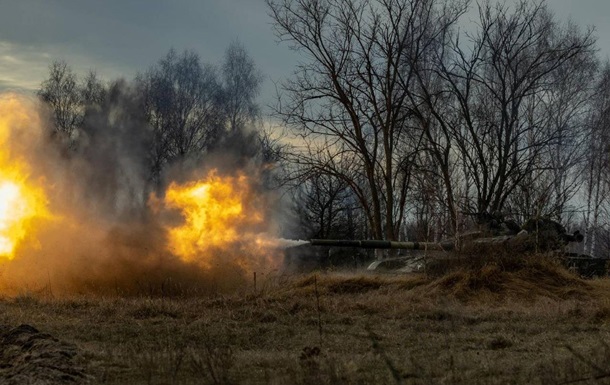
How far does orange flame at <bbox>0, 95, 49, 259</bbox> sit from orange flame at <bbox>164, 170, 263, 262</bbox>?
151 inches

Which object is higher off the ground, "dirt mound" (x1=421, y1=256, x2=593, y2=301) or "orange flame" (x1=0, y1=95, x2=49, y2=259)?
"orange flame" (x1=0, y1=95, x2=49, y2=259)

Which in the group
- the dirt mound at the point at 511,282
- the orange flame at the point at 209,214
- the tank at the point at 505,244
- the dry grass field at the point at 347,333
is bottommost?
the dry grass field at the point at 347,333

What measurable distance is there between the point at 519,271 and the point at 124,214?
1244cm

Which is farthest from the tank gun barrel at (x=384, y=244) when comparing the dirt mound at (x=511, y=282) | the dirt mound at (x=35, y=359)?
the dirt mound at (x=35, y=359)

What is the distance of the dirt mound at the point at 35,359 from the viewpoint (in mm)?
8344

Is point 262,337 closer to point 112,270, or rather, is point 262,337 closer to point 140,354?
point 140,354

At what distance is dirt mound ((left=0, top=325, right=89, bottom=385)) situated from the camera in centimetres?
834

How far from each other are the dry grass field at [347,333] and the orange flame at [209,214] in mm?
2623

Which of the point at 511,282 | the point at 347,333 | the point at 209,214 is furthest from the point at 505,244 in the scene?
the point at 347,333

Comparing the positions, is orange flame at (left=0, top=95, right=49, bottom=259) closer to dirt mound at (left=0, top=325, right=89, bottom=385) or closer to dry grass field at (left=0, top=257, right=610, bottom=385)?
dry grass field at (left=0, top=257, right=610, bottom=385)

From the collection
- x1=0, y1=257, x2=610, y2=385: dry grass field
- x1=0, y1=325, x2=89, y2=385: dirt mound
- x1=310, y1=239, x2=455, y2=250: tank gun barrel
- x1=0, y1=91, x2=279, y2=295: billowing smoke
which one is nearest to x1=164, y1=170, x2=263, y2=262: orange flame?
x1=0, y1=91, x2=279, y2=295: billowing smoke

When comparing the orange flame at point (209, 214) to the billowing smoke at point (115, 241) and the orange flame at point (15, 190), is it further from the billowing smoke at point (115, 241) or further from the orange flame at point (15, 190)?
the orange flame at point (15, 190)

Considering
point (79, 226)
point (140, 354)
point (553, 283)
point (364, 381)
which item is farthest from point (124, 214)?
point (364, 381)

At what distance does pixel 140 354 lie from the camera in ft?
33.4
